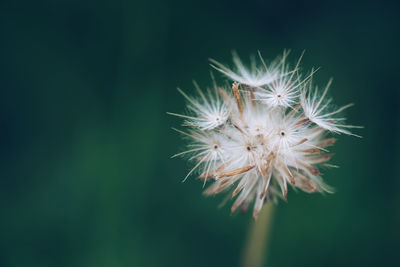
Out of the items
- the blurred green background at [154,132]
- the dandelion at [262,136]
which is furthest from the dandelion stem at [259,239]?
the blurred green background at [154,132]

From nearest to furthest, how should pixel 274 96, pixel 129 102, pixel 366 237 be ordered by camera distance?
pixel 274 96 < pixel 366 237 < pixel 129 102

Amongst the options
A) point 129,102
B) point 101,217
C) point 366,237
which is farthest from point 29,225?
point 366,237

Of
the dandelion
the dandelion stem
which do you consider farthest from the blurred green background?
the dandelion

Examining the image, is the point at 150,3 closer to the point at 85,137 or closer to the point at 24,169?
the point at 85,137

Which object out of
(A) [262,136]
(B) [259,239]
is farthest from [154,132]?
(A) [262,136]

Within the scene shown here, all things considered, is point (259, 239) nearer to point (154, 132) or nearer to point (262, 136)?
point (262, 136)

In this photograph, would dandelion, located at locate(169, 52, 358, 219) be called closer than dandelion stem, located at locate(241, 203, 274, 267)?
Yes

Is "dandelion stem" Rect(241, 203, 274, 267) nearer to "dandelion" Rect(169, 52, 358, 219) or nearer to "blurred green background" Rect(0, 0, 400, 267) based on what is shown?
"dandelion" Rect(169, 52, 358, 219)
